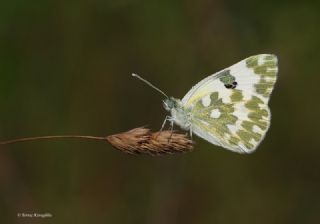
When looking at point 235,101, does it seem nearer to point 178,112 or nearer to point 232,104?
point 232,104

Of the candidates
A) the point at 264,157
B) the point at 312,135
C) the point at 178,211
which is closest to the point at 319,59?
the point at 312,135

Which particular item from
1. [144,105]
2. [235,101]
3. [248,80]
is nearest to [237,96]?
[235,101]

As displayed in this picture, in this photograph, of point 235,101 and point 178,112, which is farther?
point 235,101

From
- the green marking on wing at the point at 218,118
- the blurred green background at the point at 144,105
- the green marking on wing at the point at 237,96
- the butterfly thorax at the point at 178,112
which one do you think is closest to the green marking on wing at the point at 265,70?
the green marking on wing at the point at 237,96

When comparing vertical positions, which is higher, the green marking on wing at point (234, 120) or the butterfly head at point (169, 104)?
the butterfly head at point (169, 104)

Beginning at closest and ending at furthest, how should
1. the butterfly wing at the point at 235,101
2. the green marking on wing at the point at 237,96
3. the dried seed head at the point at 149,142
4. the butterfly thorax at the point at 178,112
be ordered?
the dried seed head at the point at 149,142
the butterfly thorax at the point at 178,112
the butterfly wing at the point at 235,101
the green marking on wing at the point at 237,96

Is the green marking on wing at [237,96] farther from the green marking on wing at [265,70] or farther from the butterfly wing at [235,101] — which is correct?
the green marking on wing at [265,70]

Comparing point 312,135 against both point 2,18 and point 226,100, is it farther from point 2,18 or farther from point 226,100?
point 2,18

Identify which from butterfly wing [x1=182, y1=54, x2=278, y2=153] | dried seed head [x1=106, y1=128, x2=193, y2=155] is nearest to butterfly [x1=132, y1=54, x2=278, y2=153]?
butterfly wing [x1=182, y1=54, x2=278, y2=153]
